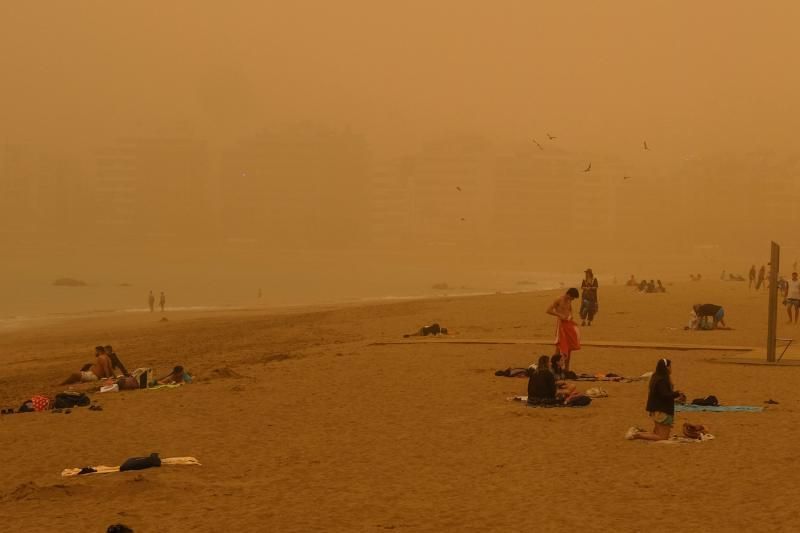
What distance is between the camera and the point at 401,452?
38.4ft

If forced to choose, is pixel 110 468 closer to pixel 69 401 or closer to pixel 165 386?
pixel 69 401

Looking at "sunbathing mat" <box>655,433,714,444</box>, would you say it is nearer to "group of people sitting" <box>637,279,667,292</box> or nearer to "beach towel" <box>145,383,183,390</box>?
"beach towel" <box>145,383,183,390</box>

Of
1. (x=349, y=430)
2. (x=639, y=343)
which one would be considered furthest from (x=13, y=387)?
(x=639, y=343)

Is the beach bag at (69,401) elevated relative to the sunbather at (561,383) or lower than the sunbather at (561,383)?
lower

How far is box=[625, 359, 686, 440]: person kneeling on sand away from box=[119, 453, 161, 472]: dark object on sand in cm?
572

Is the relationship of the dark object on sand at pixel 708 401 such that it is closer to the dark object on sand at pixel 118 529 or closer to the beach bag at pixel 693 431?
the beach bag at pixel 693 431

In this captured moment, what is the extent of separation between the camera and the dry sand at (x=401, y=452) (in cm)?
883

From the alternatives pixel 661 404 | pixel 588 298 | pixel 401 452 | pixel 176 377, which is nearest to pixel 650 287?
pixel 588 298

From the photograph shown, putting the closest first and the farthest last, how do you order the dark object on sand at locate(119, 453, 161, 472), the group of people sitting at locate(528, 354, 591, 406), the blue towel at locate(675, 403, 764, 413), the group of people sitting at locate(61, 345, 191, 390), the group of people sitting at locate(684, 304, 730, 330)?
the dark object on sand at locate(119, 453, 161, 472)
the blue towel at locate(675, 403, 764, 413)
the group of people sitting at locate(528, 354, 591, 406)
the group of people sitting at locate(61, 345, 191, 390)
the group of people sitting at locate(684, 304, 730, 330)

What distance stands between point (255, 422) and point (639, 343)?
1218 cm

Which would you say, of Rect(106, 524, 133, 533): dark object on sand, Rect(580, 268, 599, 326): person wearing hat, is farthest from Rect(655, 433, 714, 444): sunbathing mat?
Rect(580, 268, 599, 326): person wearing hat

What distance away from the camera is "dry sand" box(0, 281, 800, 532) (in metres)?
8.83

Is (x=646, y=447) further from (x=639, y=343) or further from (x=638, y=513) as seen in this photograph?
(x=639, y=343)

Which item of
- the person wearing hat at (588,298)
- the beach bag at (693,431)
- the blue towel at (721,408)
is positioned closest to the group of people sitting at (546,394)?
the blue towel at (721,408)
